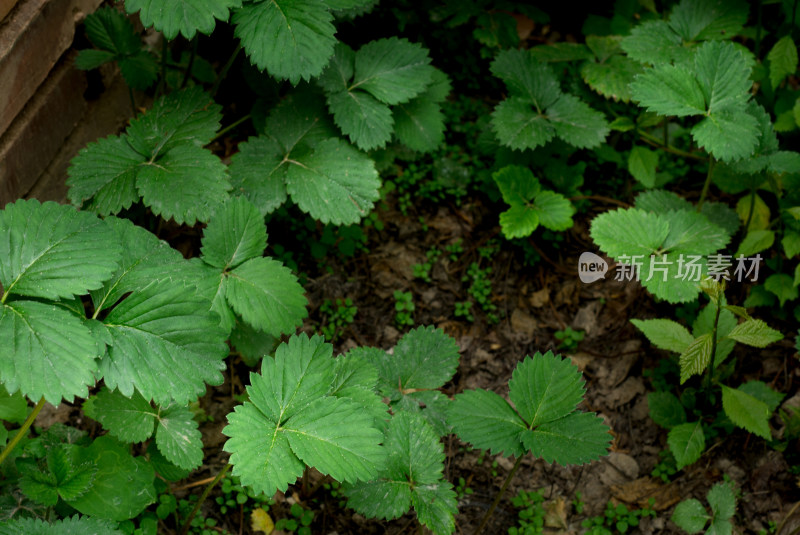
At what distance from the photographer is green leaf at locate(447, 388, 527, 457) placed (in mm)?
→ 1807

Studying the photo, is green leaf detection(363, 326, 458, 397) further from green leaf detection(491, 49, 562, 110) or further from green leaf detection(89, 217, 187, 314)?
green leaf detection(491, 49, 562, 110)

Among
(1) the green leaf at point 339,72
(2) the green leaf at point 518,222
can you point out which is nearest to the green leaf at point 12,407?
(1) the green leaf at point 339,72

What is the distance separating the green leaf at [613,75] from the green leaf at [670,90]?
1.29 ft

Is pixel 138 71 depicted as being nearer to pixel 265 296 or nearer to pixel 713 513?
pixel 265 296

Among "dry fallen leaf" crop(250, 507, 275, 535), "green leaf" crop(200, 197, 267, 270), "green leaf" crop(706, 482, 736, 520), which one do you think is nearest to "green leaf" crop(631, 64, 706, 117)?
"green leaf" crop(706, 482, 736, 520)

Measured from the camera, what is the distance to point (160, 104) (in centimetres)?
222

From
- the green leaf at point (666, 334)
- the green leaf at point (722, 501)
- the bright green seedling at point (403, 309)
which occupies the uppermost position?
the bright green seedling at point (403, 309)

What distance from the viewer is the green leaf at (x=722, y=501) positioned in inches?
82.2

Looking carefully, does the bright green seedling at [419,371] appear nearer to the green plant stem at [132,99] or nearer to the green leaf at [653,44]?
the green plant stem at [132,99]

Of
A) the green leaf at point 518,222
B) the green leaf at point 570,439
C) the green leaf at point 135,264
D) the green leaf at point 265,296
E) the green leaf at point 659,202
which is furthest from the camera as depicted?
the green leaf at point 659,202

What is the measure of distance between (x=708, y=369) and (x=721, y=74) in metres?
0.99

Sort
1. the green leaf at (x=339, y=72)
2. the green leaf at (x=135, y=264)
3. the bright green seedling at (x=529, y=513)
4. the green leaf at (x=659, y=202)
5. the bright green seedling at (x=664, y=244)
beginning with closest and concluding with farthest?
the green leaf at (x=135, y=264) < the bright green seedling at (x=529, y=513) < the bright green seedling at (x=664, y=244) < the green leaf at (x=339, y=72) < the green leaf at (x=659, y=202)

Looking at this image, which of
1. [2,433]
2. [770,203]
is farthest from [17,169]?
[770,203]

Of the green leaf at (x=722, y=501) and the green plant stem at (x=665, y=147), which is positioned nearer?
the green leaf at (x=722, y=501)
